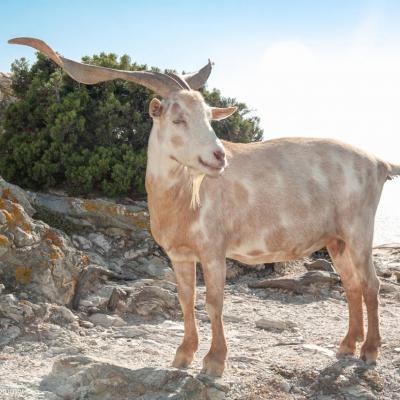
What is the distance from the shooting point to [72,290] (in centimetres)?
785

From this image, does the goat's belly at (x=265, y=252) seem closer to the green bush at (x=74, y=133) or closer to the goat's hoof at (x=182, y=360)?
the goat's hoof at (x=182, y=360)

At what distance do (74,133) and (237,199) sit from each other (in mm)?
6782

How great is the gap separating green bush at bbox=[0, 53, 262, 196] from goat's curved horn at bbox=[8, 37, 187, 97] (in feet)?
18.1

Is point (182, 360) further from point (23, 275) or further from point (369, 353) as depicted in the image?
point (23, 275)

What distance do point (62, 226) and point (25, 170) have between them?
8.36 ft

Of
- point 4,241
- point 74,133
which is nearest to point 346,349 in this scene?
point 4,241

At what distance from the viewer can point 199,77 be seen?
656 cm

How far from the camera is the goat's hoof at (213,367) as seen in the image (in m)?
5.50

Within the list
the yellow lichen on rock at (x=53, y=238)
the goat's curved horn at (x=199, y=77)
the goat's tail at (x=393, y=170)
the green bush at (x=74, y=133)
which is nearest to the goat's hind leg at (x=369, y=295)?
the goat's tail at (x=393, y=170)

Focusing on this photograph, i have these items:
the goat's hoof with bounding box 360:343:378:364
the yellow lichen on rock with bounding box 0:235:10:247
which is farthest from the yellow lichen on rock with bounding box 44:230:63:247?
the goat's hoof with bounding box 360:343:378:364

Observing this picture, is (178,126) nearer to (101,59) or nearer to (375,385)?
(375,385)

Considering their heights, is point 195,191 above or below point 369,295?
above

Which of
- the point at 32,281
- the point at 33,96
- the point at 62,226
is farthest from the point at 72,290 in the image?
the point at 33,96

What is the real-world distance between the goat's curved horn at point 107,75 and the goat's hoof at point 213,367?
2.62 m
